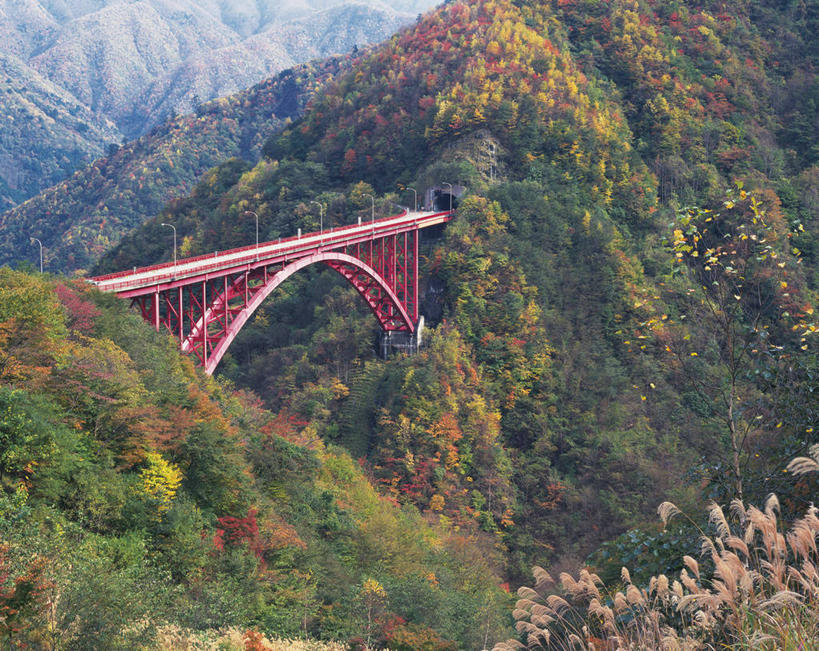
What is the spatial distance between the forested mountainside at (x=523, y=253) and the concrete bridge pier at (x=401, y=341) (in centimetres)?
111

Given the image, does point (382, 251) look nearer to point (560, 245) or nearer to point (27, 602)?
point (560, 245)

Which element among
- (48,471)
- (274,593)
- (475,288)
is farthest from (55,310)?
(475,288)

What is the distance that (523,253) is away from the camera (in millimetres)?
52500

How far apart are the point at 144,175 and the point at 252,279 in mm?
86160

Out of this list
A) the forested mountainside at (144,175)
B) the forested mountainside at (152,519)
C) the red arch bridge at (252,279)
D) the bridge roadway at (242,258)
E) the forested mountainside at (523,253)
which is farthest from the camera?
the forested mountainside at (144,175)

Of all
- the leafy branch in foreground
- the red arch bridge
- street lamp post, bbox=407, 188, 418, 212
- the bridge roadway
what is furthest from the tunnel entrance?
the leafy branch in foreground

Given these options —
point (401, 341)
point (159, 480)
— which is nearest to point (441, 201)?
point (401, 341)

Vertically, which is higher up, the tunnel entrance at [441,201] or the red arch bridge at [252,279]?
the tunnel entrance at [441,201]

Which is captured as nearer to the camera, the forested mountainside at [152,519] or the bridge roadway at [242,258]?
the forested mountainside at [152,519]

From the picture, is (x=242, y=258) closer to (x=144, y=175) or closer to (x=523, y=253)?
(x=523, y=253)

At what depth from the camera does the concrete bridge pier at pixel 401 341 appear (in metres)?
50.3

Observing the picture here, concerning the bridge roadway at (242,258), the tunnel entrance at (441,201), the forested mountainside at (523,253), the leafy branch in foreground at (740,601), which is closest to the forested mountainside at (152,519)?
the forested mountainside at (523,253)

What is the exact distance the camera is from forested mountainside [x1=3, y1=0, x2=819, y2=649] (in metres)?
40.7

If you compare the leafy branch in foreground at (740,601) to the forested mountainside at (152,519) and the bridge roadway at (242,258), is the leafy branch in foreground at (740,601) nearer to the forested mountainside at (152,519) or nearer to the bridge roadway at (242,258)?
the forested mountainside at (152,519)
